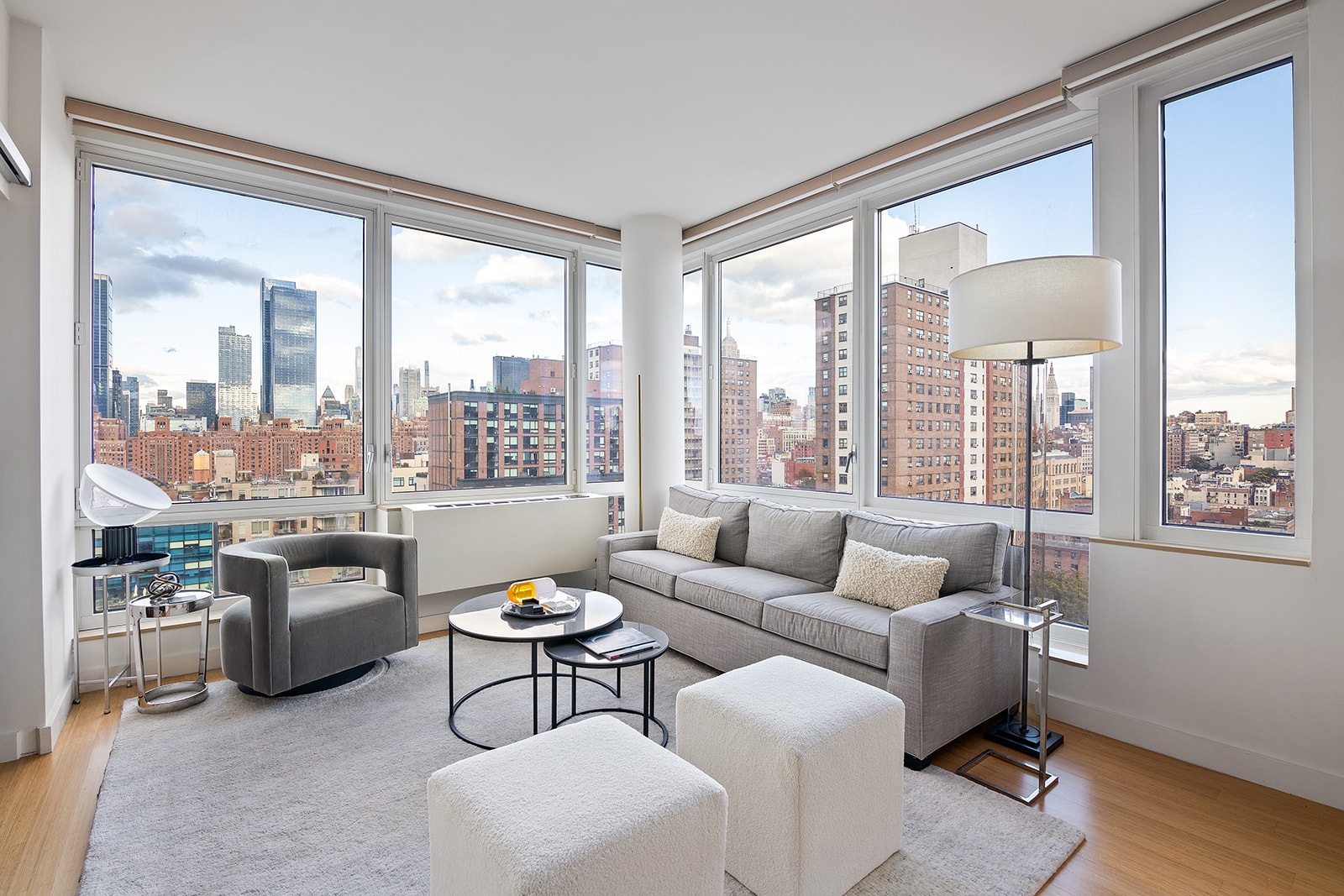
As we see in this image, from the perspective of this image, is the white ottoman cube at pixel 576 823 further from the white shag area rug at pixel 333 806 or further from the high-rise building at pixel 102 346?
the high-rise building at pixel 102 346

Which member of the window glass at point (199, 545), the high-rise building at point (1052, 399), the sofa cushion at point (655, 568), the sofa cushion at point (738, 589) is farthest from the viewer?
the sofa cushion at point (655, 568)

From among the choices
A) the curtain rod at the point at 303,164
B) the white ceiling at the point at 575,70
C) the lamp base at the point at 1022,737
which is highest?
the white ceiling at the point at 575,70

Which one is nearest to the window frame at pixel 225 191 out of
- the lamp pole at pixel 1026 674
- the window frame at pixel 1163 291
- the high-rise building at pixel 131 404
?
the high-rise building at pixel 131 404

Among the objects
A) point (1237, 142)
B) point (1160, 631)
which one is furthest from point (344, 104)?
point (1160, 631)

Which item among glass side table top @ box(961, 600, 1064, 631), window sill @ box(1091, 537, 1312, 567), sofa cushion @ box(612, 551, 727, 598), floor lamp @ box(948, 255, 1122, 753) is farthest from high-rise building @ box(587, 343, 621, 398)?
window sill @ box(1091, 537, 1312, 567)

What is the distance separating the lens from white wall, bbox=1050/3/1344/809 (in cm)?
213

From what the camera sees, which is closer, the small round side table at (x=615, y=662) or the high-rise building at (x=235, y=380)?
the small round side table at (x=615, y=662)

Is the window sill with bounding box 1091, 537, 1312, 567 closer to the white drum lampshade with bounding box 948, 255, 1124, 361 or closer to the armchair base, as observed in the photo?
the white drum lampshade with bounding box 948, 255, 1124, 361

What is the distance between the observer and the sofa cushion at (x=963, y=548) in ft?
8.96

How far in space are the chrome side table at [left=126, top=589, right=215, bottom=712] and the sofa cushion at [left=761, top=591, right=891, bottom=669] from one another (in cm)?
262

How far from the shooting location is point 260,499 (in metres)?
3.65

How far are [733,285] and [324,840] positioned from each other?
13.4 feet

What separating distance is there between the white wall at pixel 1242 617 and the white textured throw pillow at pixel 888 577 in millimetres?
686

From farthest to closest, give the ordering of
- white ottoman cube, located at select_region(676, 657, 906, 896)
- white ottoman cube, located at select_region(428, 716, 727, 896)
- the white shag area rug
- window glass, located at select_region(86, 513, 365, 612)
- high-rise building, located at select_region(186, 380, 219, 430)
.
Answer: high-rise building, located at select_region(186, 380, 219, 430)
window glass, located at select_region(86, 513, 365, 612)
the white shag area rug
white ottoman cube, located at select_region(676, 657, 906, 896)
white ottoman cube, located at select_region(428, 716, 727, 896)
